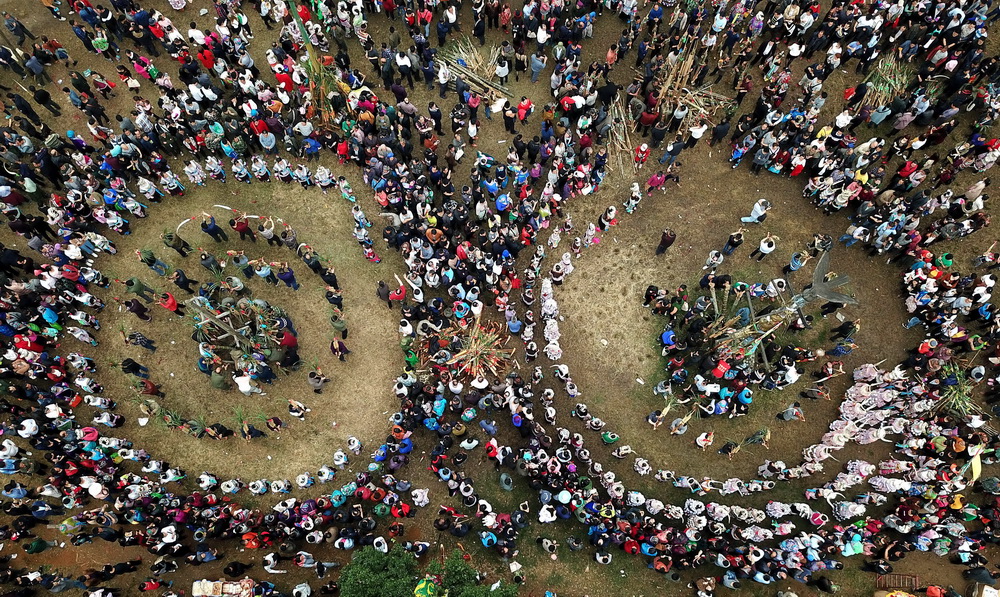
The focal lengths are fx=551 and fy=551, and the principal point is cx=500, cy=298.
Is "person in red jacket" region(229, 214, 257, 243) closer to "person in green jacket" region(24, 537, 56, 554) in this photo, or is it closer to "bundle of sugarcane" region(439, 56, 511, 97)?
"bundle of sugarcane" region(439, 56, 511, 97)

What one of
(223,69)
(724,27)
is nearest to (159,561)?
(223,69)

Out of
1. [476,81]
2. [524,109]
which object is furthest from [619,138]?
[476,81]

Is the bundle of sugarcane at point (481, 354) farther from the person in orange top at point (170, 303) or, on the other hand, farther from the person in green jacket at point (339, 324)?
the person in orange top at point (170, 303)

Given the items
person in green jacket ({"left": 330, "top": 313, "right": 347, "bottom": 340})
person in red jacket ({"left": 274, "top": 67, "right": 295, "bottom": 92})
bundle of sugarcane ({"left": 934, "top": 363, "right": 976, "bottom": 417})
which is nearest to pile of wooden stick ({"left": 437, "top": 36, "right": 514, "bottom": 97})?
person in red jacket ({"left": 274, "top": 67, "right": 295, "bottom": 92})

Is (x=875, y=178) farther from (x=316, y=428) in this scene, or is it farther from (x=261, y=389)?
(x=261, y=389)

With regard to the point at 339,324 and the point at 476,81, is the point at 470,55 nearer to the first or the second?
the point at 476,81

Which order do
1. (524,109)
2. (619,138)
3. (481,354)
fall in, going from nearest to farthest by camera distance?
1. (481,354)
2. (524,109)
3. (619,138)
